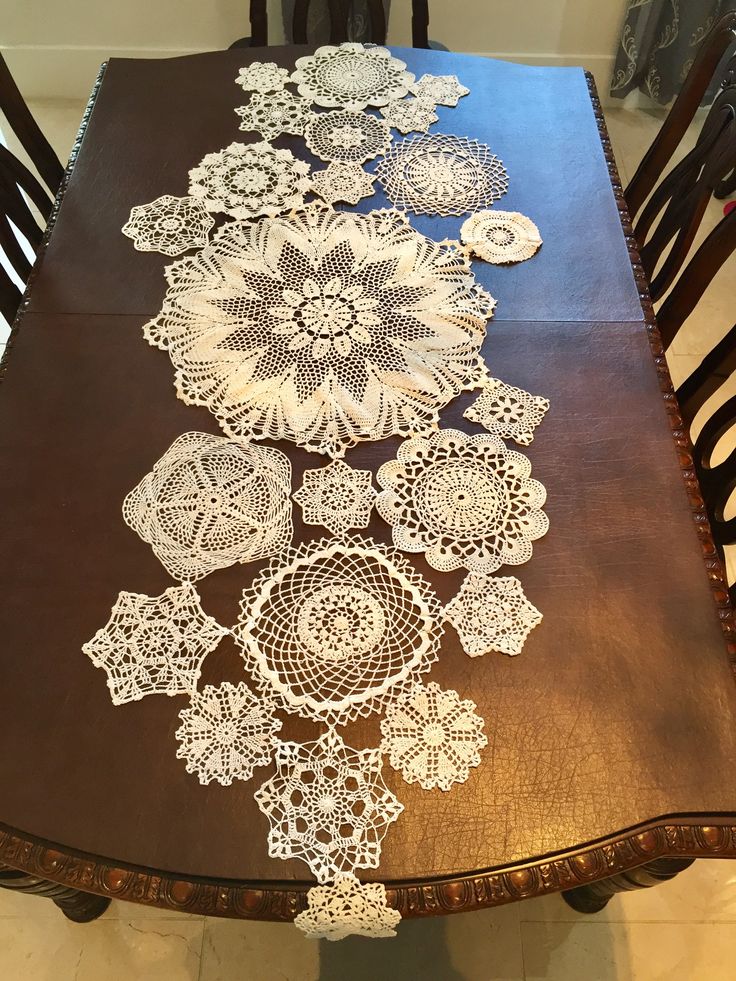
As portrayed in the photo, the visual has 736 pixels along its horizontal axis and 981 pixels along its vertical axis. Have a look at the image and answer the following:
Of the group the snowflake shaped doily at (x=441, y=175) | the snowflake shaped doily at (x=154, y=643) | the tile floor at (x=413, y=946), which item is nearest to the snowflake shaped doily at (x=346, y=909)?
the snowflake shaped doily at (x=154, y=643)

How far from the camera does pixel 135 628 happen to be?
0.89 metres

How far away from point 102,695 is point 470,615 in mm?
454

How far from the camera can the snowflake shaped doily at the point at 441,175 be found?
1.33 meters

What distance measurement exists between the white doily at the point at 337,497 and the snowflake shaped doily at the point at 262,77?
0.95 meters

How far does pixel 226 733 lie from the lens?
0.83m

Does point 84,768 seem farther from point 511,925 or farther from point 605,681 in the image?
point 511,925

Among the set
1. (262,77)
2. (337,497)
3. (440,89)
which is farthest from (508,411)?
(262,77)

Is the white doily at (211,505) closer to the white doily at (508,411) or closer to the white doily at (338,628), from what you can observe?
the white doily at (338,628)

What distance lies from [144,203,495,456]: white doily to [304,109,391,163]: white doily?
170mm

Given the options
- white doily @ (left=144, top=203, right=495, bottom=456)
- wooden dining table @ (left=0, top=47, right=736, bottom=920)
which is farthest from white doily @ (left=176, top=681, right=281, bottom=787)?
white doily @ (left=144, top=203, right=495, bottom=456)

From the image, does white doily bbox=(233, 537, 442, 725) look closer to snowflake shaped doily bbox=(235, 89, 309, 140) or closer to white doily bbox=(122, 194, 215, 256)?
white doily bbox=(122, 194, 215, 256)

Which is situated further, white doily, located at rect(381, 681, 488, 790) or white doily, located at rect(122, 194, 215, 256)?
white doily, located at rect(122, 194, 215, 256)

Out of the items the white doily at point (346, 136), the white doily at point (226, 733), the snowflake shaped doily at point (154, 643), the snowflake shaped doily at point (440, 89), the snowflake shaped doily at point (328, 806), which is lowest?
the snowflake shaped doily at point (328, 806)

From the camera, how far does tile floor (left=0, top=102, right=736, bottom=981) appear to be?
1.36 m
